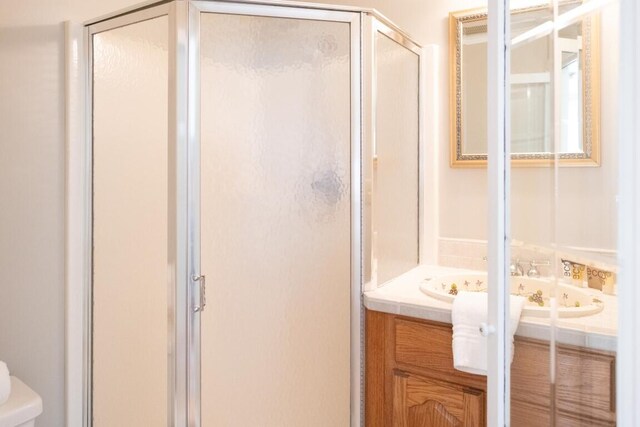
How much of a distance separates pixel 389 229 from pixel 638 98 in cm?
121

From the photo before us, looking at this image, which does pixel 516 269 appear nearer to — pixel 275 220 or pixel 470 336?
pixel 470 336

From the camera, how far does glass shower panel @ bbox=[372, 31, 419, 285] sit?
1746 mm

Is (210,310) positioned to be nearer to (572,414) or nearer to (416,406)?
(416,406)

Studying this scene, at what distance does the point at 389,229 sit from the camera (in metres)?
1.85

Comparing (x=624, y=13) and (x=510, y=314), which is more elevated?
(x=624, y=13)

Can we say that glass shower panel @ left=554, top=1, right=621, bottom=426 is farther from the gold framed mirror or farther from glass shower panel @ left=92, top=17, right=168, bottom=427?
glass shower panel @ left=92, top=17, right=168, bottom=427

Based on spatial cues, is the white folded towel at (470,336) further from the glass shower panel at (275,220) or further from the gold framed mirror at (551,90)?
the gold framed mirror at (551,90)

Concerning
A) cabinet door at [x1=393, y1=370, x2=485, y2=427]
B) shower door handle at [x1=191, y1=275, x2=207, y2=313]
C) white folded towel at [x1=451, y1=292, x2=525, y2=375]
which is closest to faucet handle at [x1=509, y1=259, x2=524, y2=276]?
white folded towel at [x1=451, y1=292, x2=525, y2=375]

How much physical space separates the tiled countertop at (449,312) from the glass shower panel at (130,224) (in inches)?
30.4

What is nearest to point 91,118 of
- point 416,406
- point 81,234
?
point 81,234

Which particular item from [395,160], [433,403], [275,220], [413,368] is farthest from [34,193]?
[433,403]

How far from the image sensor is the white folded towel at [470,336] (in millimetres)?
1377

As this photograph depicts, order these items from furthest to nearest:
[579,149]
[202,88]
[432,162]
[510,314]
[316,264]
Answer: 1. [432,162]
2. [316,264]
3. [202,88]
4. [510,314]
5. [579,149]

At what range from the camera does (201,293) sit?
1.57 meters
